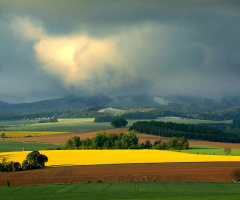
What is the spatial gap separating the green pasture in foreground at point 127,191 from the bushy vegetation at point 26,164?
1919 cm

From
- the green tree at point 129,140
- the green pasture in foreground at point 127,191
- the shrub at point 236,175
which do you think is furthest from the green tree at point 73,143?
the shrub at point 236,175

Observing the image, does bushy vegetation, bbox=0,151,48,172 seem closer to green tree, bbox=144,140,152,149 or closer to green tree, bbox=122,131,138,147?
A: green tree, bbox=122,131,138,147

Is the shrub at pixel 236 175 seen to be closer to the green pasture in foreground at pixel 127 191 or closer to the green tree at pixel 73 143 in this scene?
the green pasture in foreground at pixel 127 191

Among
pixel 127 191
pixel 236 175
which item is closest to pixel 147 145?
pixel 236 175

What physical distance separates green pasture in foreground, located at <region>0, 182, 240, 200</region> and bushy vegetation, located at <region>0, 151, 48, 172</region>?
19.2m

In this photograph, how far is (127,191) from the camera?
198 feet

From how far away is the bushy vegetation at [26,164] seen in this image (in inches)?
3359

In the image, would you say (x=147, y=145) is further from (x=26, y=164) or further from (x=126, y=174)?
(x=126, y=174)

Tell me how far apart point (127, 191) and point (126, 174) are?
16038mm

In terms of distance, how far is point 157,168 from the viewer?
82.8 meters

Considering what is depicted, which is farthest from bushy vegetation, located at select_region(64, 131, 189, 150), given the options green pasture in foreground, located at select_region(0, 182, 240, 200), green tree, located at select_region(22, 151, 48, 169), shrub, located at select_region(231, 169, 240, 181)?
green pasture in foreground, located at select_region(0, 182, 240, 200)

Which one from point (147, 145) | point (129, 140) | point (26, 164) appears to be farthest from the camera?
point (147, 145)

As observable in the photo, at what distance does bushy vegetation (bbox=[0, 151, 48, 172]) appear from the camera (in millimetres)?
85312

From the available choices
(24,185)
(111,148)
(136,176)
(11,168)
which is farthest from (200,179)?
(111,148)
